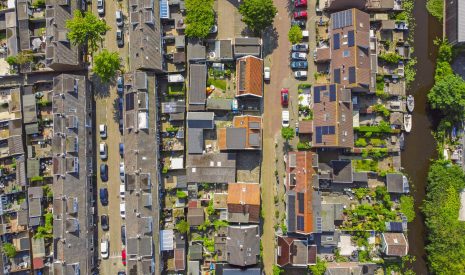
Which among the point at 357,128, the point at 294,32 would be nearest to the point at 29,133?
the point at 294,32

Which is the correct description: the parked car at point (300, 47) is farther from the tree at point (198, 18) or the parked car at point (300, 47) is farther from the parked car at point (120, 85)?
the parked car at point (120, 85)

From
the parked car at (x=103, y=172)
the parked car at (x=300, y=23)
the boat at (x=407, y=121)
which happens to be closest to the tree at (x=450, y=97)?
the boat at (x=407, y=121)

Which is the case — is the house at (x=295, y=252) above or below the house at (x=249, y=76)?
below

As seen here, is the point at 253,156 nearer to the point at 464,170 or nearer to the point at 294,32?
the point at 294,32

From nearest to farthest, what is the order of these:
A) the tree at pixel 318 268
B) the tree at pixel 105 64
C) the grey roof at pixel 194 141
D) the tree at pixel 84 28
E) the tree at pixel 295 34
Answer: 1. the tree at pixel 84 28
2. the tree at pixel 105 64
3. the tree at pixel 318 268
4. the grey roof at pixel 194 141
5. the tree at pixel 295 34

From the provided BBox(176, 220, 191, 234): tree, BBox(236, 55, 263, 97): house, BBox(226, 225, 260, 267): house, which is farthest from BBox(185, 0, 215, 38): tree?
BBox(226, 225, 260, 267): house

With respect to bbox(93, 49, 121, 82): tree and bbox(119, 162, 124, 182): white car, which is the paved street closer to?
bbox(119, 162, 124, 182): white car
